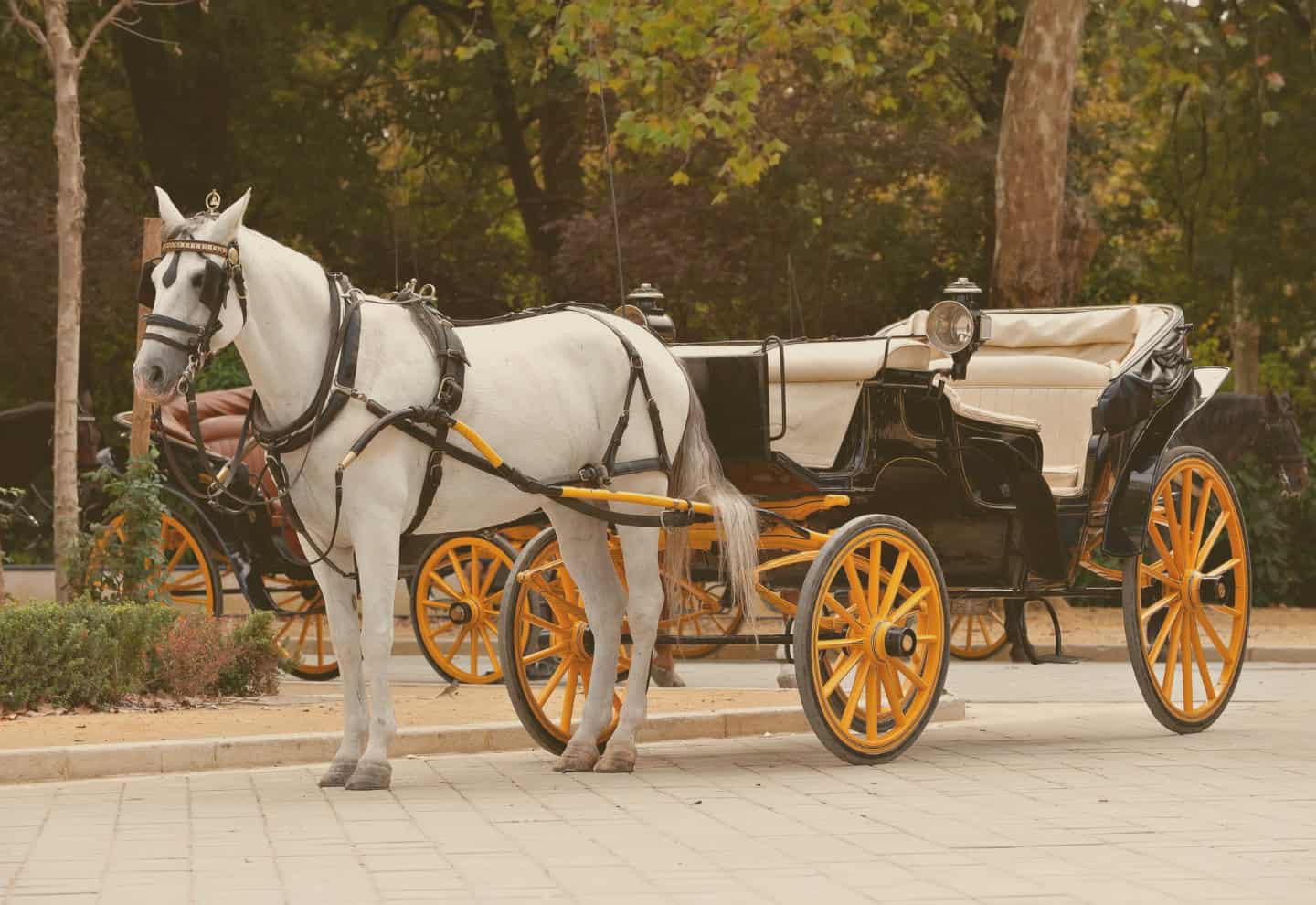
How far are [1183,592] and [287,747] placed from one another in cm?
456

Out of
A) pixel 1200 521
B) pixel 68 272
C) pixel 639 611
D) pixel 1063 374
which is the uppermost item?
pixel 68 272

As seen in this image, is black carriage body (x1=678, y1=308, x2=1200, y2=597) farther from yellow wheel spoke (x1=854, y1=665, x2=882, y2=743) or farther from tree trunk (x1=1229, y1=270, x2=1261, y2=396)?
tree trunk (x1=1229, y1=270, x2=1261, y2=396)

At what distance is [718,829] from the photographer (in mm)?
7945

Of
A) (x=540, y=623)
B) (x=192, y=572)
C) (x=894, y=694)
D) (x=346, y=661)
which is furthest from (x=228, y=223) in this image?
(x=192, y=572)

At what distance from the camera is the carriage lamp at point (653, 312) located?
35.3ft

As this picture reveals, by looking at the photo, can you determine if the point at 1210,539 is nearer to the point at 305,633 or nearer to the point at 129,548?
the point at 129,548

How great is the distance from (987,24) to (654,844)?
20.5m

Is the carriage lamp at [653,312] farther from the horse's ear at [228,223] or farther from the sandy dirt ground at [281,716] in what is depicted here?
the horse's ear at [228,223]

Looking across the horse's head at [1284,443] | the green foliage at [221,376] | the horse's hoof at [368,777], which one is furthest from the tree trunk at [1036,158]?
the horse's hoof at [368,777]

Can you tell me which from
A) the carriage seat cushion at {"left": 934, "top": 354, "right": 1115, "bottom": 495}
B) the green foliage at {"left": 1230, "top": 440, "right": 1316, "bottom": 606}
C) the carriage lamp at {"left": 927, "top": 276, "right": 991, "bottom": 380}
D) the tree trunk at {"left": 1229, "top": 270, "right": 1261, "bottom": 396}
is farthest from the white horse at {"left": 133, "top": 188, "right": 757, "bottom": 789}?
the tree trunk at {"left": 1229, "top": 270, "right": 1261, "bottom": 396}

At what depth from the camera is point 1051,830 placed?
25.8 feet

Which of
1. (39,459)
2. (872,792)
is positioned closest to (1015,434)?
(872,792)

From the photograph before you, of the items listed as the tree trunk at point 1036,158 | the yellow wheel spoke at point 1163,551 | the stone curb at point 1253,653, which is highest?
the tree trunk at point 1036,158

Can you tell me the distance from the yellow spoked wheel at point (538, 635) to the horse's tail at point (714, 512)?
639 mm
